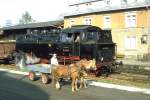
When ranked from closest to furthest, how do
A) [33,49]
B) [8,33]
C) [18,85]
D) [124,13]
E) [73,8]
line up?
[18,85] → [33,49] → [124,13] → [73,8] → [8,33]

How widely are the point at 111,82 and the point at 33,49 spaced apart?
10685mm

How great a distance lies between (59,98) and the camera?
15.2 m

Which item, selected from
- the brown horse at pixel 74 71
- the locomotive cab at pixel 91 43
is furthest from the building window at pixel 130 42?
the brown horse at pixel 74 71

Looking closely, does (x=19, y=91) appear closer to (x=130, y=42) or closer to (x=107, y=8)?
(x=130, y=42)

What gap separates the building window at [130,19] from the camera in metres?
46.0

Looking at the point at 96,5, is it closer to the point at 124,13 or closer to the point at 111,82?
the point at 124,13

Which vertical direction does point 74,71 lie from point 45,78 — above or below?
above

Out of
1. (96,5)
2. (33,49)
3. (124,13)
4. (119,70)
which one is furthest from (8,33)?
(119,70)

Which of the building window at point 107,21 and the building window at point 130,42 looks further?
the building window at point 107,21

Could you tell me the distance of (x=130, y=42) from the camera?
46188 mm

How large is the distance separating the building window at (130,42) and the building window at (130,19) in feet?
5.59

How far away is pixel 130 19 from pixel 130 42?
3.02 m

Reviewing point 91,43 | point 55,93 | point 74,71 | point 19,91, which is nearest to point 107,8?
point 91,43

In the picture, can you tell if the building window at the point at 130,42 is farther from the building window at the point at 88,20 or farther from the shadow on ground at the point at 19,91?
the shadow on ground at the point at 19,91
